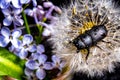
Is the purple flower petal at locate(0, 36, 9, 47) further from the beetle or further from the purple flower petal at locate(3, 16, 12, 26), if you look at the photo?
the beetle

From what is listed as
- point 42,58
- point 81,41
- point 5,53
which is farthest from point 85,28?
point 5,53

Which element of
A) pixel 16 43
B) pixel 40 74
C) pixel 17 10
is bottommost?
pixel 40 74

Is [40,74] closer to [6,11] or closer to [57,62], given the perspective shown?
[57,62]

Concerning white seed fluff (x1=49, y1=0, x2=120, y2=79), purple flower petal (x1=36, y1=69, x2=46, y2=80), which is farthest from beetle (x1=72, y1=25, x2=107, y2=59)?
purple flower petal (x1=36, y1=69, x2=46, y2=80)

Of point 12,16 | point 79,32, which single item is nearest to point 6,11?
point 12,16

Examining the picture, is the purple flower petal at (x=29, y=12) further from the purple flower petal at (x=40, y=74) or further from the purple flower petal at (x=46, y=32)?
the purple flower petal at (x=40, y=74)
